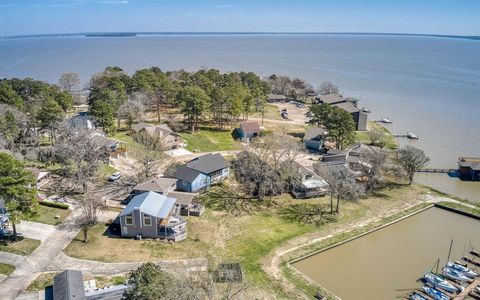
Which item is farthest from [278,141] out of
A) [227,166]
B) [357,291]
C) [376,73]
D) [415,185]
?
[376,73]

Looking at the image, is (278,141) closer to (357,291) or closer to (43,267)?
(357,291)

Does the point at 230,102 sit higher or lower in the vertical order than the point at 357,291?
higher

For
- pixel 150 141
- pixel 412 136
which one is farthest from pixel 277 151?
pixel 412 136

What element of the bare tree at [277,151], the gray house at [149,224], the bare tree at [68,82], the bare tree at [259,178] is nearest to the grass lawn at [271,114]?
the bare tree at [277,151]

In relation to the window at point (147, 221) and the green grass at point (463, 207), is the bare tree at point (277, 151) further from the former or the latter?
the green grass at point (463, 207)

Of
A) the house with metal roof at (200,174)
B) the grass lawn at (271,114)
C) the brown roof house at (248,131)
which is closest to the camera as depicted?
the house with metal roof at (200,174)

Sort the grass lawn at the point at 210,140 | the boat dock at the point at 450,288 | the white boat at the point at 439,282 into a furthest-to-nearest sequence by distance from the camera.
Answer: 1. the grass lawn at the point at 210,140
2. the white boat at the point at 439,282
3. the boat dock at the point at 450,288

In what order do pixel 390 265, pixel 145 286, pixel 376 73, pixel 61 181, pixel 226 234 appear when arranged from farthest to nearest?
pixel 376 73
pixel 61 181
pixel 226 234
pixel 390 265
pixel 145 286
